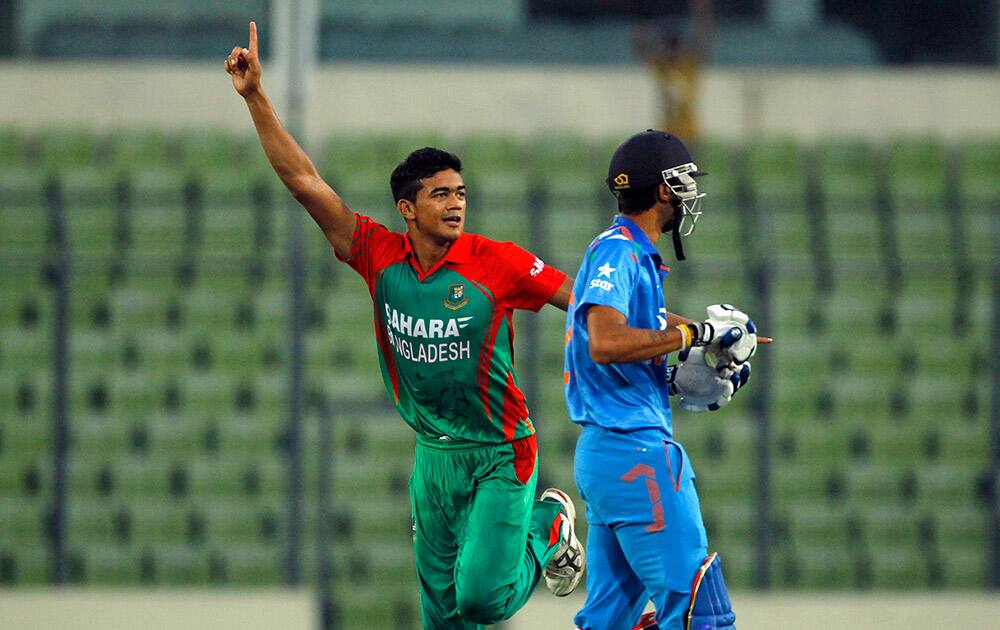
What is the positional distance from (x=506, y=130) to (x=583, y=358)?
8.32m

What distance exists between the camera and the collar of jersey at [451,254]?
18.1 feet

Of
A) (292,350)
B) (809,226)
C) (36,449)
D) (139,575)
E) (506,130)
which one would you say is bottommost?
(139,575)

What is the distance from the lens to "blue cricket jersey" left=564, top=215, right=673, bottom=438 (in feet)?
16.0

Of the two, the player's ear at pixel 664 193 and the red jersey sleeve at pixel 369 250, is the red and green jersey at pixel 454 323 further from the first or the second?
the player's ear at pixel 664 193

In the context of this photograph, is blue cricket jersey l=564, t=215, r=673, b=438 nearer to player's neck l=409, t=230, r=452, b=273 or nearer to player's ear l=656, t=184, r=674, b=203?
player's ear l=656, t=184, r=674, b=203

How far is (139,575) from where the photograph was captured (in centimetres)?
989

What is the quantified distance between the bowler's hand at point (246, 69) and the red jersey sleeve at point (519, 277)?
103 cm

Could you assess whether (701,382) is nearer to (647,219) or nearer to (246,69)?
(647,219)

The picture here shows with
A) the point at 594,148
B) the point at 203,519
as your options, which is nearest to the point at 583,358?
the point at 203,519

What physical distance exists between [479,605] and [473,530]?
0.88 ft

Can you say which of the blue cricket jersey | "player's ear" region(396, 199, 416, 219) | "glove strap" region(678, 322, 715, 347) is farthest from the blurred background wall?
"glove strap" region(678, 322, 715, 347)

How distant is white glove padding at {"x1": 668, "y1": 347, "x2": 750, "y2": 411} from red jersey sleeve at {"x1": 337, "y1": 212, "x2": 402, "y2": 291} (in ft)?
3.71

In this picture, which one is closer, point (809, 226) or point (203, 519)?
point (203, 519)

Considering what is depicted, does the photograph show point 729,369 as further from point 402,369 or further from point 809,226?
point 809,226
